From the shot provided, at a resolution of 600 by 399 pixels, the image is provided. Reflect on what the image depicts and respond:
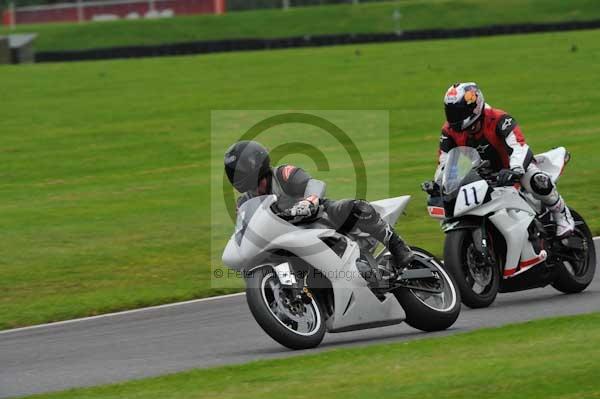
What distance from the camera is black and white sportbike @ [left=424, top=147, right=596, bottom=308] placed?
32.7 ft

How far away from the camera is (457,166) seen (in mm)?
10172

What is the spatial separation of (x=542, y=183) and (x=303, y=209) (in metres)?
2.94

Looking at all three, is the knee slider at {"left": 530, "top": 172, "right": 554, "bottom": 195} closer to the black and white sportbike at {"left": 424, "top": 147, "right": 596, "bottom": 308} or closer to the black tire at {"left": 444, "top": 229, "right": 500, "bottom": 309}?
the black and white sportbike at {"left": 424, "top": 147, "right": 596, "bottom": 308}

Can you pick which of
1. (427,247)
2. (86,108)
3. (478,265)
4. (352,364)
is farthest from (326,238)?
(86,108)

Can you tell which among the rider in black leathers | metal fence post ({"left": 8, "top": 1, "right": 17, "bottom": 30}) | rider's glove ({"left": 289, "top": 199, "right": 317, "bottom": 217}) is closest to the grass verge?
the rider in black leathers

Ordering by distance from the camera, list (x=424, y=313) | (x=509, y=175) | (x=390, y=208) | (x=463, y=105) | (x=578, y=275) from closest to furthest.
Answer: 1. (x=424, y=313)
2. (x=390, y=208)
3. (x=509, y=175)
4. (x=463, y=105)
5. (x=578, y=275)

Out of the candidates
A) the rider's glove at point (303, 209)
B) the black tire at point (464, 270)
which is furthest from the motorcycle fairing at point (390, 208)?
the rider's glove at point (303, 209)

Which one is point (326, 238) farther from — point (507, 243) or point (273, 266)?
point (507, 243)

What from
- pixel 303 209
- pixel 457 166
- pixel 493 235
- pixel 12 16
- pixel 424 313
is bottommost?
pixel 12 16

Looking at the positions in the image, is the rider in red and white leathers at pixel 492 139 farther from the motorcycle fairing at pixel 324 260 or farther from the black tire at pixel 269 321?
the black tire at pixel 269 321

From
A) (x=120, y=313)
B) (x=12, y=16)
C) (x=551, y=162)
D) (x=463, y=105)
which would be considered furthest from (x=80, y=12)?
(x=463, y=105)

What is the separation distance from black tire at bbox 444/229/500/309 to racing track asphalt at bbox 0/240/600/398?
11cm

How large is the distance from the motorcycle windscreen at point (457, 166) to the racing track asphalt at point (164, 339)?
3.37 ft

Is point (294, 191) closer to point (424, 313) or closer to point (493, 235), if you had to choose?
point (424, 313)
